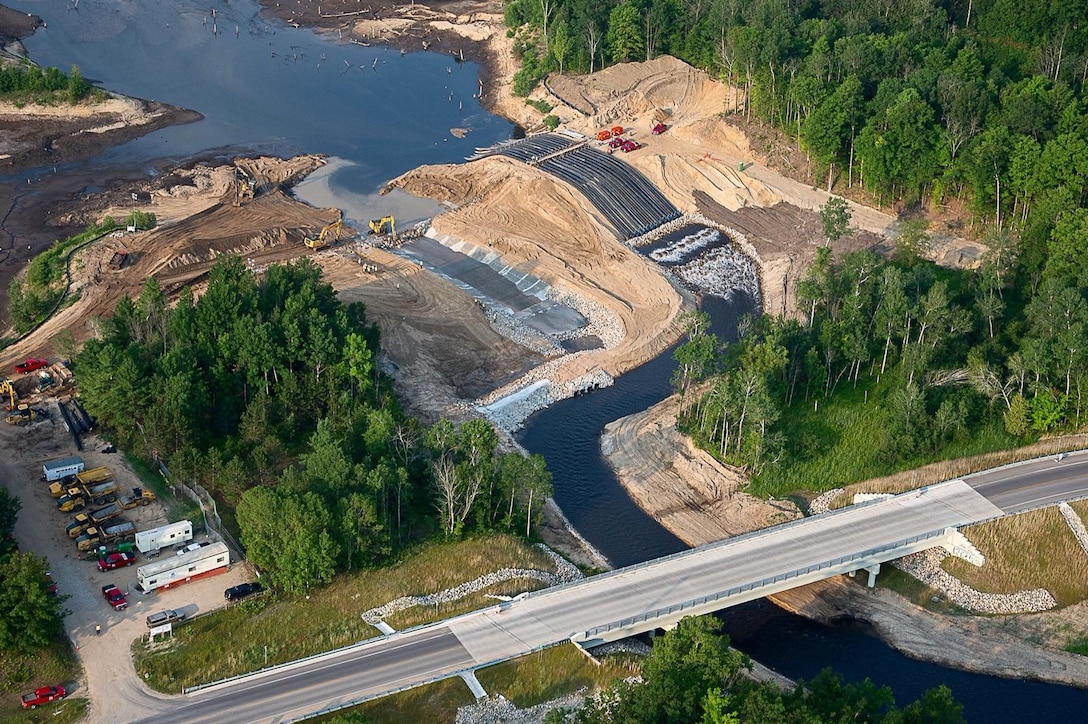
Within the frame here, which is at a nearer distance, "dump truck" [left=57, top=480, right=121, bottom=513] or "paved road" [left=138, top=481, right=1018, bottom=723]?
"paved road" [left=138, top=481, right=1018, bottom=723]

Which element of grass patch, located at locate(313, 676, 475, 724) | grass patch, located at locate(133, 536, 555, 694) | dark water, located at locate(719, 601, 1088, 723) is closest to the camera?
grass patch, located at locate(313, 676, 475, 724)

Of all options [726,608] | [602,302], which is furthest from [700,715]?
[602,302]

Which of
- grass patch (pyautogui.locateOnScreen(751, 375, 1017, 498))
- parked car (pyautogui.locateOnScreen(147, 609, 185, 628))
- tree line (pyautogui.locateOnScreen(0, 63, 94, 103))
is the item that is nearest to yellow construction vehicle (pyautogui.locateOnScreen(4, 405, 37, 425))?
parked car (pyautogui.locateOnScreen(147, 609, 185, 628))

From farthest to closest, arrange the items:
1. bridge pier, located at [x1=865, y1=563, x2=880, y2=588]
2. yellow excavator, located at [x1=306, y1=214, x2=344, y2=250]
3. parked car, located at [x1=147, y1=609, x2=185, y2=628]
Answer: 1. yellow excavator, located at [x1=306, y1=214, x2=344, y2=250]
2. bridge pier, located at [x1=865, y1=563, x2=880, y2=588]
3. parked car, located at [x1=147, y1=609, x2=185, y2=628]

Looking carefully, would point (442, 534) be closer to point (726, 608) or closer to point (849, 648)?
point (726, 608)

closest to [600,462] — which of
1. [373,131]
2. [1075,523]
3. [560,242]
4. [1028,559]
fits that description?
[1028,559]

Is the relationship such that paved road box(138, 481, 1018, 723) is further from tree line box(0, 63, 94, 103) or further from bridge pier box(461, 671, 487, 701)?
tree line box(0, 63, 94, 103)
